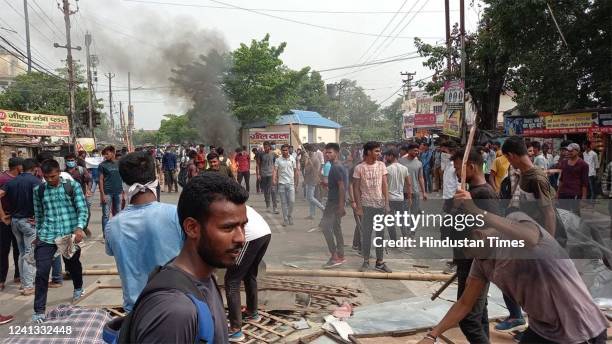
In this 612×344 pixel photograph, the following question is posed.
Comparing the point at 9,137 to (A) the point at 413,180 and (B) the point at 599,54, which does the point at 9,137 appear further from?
(B) the point at 599,54

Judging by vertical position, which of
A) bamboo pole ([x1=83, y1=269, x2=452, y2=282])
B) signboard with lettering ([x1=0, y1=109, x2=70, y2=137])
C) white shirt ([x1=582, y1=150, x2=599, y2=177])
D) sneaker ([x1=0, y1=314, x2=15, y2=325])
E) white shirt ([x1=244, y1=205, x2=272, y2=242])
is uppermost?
signboard with lettering ([x1=0, y1=109, x2=70, y2=137])

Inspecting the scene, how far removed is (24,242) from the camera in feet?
17.7

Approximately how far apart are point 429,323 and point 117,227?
2916 millimetres

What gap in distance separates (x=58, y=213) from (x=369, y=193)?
3.65 m

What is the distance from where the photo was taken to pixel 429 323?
13.7 ft

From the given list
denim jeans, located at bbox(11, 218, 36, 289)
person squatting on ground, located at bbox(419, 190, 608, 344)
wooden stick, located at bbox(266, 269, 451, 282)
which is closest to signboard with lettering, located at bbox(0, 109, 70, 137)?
denim jeans, located at bbox(11, 218, 36, 289)

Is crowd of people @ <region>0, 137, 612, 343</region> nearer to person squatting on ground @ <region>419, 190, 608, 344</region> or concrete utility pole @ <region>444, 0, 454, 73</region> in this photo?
person squatting on ground @ <region>419, 190, 608, 344</region>

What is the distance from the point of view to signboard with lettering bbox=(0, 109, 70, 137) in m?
21.5

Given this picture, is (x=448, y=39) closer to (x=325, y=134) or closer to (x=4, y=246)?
(x=4, y=246)

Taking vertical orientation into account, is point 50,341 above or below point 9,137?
below

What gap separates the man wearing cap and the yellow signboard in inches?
222

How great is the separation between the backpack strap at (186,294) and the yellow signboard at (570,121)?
1385 cm

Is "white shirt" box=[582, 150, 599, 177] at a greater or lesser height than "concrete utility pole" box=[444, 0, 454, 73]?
lesser

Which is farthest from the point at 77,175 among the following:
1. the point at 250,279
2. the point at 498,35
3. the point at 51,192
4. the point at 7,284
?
the point at 498,35
